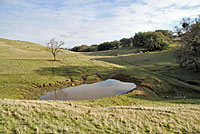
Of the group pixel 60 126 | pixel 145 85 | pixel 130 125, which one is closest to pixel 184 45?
pixel 145 85

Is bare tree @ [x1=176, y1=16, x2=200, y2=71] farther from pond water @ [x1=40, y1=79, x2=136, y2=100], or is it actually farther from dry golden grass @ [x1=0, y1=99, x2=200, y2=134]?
dry golden grass @ [x1=0, y1=99, x2=200, y2=134]

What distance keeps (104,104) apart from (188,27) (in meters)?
A: 35.9

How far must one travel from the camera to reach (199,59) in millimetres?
34625

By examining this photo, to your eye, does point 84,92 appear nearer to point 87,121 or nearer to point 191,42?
point 87,121

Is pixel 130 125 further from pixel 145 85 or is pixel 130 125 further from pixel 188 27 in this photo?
pixel 188 27

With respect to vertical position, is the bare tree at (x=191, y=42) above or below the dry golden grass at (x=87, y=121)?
above

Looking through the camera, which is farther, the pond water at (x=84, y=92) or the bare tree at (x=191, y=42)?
the bare tree at (x=191, y=42)

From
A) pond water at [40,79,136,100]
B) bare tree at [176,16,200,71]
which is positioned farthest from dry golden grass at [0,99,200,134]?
bare tree at [176,16,200,71]

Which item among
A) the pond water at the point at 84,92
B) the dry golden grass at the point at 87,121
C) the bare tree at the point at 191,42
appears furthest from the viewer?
the bare tree at the point at 191,42

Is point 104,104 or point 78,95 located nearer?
point 104,104

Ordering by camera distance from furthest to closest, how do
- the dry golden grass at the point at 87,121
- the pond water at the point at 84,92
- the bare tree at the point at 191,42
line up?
the bare tree at the point at 191,42
the pond water at the point at 84,92
the dry golden grass at the point at 87,121

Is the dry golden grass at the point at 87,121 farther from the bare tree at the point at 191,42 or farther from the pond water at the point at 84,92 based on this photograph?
the bare tree at the point at 191,42

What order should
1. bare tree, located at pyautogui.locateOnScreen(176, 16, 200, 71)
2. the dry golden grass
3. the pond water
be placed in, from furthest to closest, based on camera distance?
bare tree, located at pyautogui.locateOnScreen(176, 16, 200, 71) < the pond water < the dry golden grass

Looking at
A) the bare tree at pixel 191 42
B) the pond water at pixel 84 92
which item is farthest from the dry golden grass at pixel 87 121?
the bare tree at pixel 191 42
